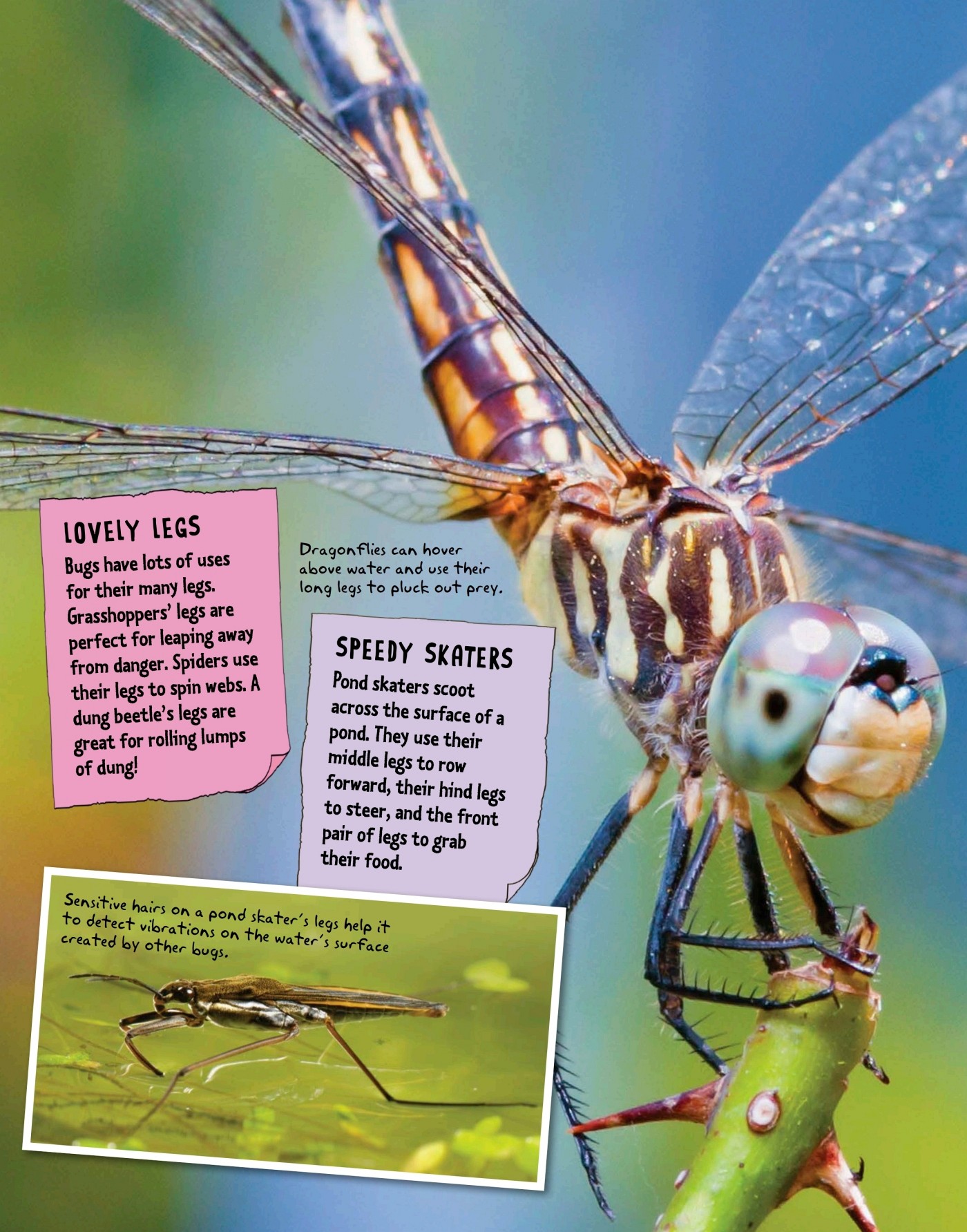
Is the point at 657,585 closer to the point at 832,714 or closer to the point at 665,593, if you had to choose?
the point at 665,593

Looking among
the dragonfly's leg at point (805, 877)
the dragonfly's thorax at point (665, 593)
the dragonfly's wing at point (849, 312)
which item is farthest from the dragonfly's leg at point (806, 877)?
the dragonfly's wing at point (849, 312)

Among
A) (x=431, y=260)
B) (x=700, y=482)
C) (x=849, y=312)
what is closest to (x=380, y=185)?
(x=431, y=260)

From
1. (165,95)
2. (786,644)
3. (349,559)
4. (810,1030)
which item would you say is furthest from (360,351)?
(810,1030)

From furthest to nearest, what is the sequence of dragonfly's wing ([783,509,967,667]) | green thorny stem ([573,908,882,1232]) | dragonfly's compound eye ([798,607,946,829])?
dragonfly's wing ([783,509,967,667]) < dragonfly's compound eye ([798,607,946,829]) < green thorny stem ([573,908,882,1232])

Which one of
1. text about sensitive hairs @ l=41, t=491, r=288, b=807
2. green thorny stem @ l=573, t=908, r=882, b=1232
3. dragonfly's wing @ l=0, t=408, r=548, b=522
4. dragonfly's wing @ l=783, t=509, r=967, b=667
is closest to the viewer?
green thorny stem @ l=573, t=908, r=882, b=1232

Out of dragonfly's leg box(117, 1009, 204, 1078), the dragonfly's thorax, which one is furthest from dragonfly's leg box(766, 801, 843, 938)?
dragonfly's leg box(117, 1009, 204, 1078)

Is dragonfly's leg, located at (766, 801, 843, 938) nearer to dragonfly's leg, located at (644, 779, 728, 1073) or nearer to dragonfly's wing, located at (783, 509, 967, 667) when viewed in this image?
dragonfly's leg, located at (644, 779, 728, 1073)
